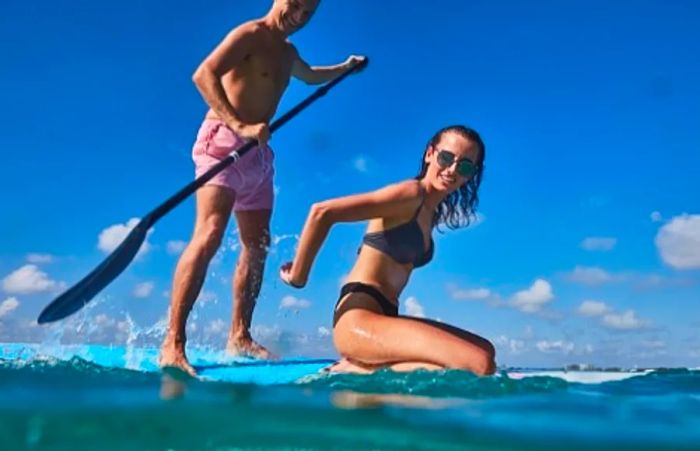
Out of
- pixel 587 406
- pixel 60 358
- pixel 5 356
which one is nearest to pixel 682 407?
pixel 587 406

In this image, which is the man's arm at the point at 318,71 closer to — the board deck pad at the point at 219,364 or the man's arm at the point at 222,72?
the man's arm at the point at 222,72

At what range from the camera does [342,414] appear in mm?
3033

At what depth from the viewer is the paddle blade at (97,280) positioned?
4.91 m

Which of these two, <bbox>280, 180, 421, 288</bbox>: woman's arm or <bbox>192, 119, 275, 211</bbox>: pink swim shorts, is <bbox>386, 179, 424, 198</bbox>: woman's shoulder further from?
<bbox>192, 119, 275, 211</bbox>: pink swim shorts

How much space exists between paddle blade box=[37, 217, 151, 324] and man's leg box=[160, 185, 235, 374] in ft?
1.34

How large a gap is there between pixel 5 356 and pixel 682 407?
12.8ft

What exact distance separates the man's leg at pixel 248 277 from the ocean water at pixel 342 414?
4.75 ft

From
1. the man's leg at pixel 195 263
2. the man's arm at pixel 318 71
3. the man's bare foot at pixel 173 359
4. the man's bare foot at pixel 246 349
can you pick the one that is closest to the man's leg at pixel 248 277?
the man's bare foot at pixel 246 349

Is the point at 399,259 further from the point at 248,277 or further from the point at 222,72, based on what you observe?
the point at 222,72

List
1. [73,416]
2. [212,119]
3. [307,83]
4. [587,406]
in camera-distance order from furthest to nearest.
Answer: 1. [307,83]
2. [212,119]
3. [587,406]
4. [73,416]

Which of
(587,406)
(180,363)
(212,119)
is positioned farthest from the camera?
(212,119)

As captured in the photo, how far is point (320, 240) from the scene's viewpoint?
3904 millimetres

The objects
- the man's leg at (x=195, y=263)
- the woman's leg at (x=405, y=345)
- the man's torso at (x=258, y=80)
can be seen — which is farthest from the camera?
the man's torso at (x=258, y=80)

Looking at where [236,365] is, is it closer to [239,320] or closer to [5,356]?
[239,320]
